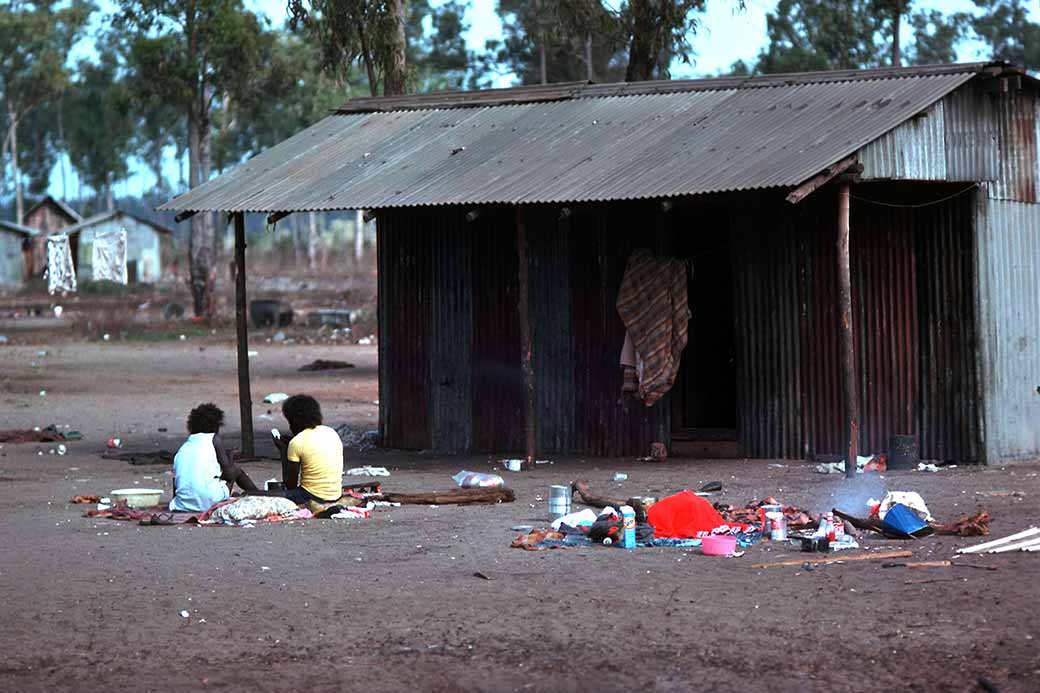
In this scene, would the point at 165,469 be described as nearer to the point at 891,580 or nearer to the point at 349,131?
the point at 349,131

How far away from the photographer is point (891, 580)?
8250 mm

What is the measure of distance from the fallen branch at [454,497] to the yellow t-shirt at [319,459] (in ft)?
2.04

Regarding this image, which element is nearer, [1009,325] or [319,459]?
[319,459]

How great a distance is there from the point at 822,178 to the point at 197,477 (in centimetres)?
543

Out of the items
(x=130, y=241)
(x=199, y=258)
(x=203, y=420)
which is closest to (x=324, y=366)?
(x=199, y=258)

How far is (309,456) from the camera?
428 inches

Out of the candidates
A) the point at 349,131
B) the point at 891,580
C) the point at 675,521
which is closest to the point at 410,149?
the point at 349,131

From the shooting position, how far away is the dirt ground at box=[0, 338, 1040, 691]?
6535 millimetres

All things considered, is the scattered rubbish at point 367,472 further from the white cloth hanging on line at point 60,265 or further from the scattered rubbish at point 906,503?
the white cloth hanging on line at point 60,265

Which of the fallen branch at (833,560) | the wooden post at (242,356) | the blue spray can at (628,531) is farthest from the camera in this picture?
the wooden post at (242,356)

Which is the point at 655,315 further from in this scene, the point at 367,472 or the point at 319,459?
the point at 319,459

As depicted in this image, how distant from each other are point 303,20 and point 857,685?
67.9 feet

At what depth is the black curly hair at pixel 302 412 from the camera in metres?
10.9

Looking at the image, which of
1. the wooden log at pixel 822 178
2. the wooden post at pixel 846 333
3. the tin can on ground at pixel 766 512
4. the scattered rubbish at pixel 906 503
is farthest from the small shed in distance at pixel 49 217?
the scattered rubbish at pixel 906 503
